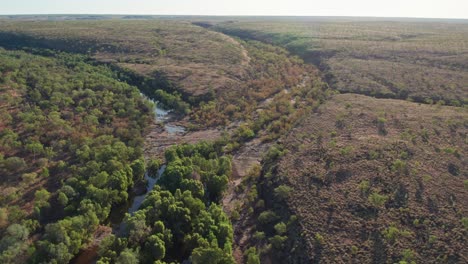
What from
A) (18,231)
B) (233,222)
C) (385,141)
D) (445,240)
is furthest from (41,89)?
(445,240)

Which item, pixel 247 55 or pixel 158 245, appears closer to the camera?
pixel 158 245

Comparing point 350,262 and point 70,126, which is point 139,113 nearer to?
point 70,126

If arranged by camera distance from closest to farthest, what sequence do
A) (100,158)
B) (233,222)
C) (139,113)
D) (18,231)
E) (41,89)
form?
(18,231) → (233,222) → (100,158) → (139,113) → (41,89)

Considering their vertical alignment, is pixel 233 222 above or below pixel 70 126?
below

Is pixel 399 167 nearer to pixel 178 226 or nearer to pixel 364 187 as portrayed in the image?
pixel 364 187

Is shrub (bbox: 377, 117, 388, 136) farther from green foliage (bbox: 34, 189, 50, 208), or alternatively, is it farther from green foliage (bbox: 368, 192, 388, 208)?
green foliage (bbox: 34, 189, 50, 208)

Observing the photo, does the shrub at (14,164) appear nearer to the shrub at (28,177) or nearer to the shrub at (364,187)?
the shrub at (28,177)

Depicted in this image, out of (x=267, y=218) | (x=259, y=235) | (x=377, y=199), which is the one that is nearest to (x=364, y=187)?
(x=377, y=199)
